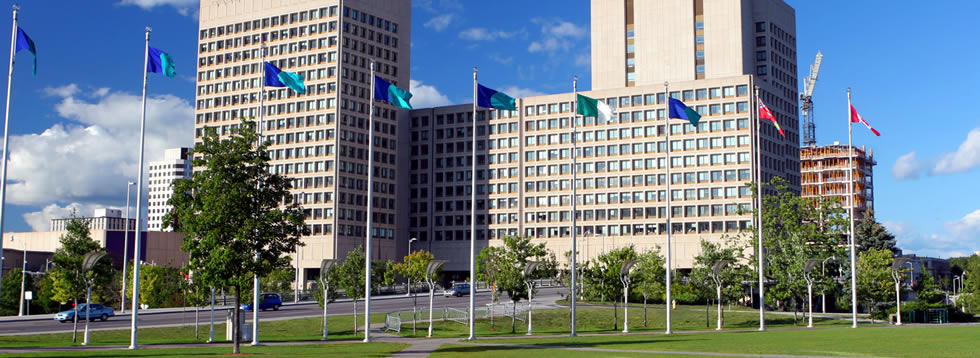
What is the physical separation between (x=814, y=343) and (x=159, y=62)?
1352 inches

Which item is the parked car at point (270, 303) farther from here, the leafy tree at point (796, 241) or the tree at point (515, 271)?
the leafy tree at point (796, 241)

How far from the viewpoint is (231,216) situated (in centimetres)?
4103

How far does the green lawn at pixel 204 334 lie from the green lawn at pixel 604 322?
5022mm

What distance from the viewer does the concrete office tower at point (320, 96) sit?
5979 inches

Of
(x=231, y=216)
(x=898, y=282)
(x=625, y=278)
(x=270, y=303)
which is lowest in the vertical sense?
(x=270, y=303)

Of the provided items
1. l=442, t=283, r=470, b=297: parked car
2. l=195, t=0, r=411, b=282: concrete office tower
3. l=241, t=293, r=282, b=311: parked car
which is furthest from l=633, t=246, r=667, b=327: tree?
l=195, t=0, r=411, b=282: concrete office tower

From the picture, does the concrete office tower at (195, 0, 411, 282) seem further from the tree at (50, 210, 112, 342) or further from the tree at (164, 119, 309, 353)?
the tree at (164, 119, 309, 353)

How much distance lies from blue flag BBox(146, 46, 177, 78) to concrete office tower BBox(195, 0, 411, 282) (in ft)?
350

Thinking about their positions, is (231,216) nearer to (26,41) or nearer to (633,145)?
(26,41)

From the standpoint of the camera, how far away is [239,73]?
159 meters

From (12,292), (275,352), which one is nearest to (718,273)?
(275,352)

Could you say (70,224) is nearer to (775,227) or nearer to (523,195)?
(775,227)

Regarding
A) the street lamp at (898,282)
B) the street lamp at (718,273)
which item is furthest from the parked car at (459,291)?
the street lamp at (898,282)

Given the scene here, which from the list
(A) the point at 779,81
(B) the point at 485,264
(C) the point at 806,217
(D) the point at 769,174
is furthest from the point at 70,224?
(A) the point at 779,81
